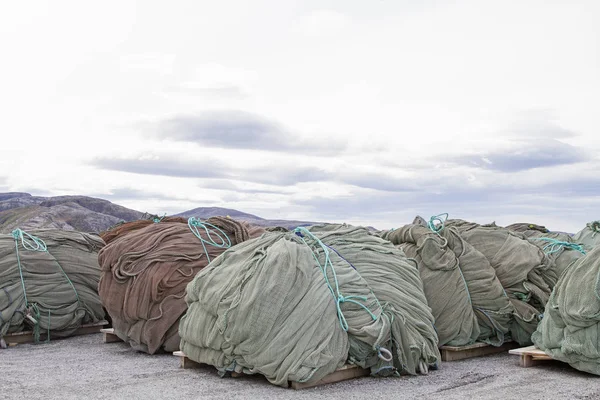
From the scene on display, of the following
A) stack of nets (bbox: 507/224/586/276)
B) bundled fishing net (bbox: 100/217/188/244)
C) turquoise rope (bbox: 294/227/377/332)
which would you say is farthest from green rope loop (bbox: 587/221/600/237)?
bundled fishing net (bbox: 100/217/188/244)

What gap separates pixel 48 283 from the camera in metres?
8.48

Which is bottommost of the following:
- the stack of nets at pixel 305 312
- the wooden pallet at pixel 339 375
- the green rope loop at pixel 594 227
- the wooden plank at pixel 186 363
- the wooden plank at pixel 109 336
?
the wooden plank at pixel 109 336

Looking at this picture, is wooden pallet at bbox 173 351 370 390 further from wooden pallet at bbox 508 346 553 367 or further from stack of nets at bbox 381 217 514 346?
wooden pallet at bbox 508 346 553 367

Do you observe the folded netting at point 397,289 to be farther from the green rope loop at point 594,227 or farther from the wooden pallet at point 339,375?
the green rope loop at point 594,227

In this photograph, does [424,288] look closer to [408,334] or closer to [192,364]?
[408,334]

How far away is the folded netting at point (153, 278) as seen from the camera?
289 inches

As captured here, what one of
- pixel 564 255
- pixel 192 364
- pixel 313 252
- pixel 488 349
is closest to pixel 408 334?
pixel 313 252

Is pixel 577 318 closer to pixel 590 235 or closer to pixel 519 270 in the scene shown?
pixel 519 270

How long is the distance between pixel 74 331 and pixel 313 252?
423 centimetres

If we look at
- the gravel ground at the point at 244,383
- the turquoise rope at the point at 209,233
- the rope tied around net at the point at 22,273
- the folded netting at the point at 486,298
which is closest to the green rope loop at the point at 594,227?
the folded netting at the point at 486,298

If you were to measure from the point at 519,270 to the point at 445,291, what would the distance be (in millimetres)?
1022

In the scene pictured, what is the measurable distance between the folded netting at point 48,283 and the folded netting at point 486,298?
4.82 m

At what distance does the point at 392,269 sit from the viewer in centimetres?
658

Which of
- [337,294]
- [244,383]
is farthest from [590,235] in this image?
[244,383]
